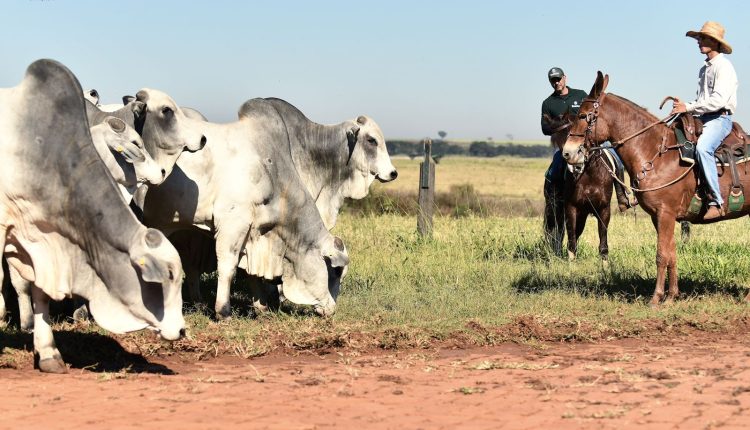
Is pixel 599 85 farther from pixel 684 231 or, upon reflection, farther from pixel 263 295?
pixel 684 231

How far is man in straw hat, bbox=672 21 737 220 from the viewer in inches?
403

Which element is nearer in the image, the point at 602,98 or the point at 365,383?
the point at 365,383

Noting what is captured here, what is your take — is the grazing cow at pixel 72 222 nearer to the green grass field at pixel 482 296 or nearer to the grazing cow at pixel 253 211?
the green grass field at pixel 482 296

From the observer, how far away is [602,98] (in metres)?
10.6

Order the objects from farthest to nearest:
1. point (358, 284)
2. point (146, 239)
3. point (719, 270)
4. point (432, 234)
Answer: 1. point (432, 234)
2. point (719, 270)
3. point (358, 284)
4. point (146, 239)

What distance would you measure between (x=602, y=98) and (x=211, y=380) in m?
5.34

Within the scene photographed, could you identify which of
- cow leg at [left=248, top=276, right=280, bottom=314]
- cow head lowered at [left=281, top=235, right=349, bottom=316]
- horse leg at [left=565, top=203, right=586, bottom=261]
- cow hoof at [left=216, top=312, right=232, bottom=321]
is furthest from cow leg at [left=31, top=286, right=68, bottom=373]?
horse leg at [left=565, top=203, right=586, bottom=261]

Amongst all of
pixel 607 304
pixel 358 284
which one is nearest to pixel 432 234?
pixel 358 284

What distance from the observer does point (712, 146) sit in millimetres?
10328

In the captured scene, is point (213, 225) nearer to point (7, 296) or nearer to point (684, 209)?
point (7, 296)

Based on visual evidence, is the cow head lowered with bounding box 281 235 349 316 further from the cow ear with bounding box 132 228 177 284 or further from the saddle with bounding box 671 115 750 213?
the saddle with bounding box 671 115 750 213

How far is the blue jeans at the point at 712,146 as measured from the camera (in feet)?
33.7

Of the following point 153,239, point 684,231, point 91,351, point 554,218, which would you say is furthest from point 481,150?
point 153,239

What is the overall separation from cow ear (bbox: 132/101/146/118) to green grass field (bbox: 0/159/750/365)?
1.81 metres
